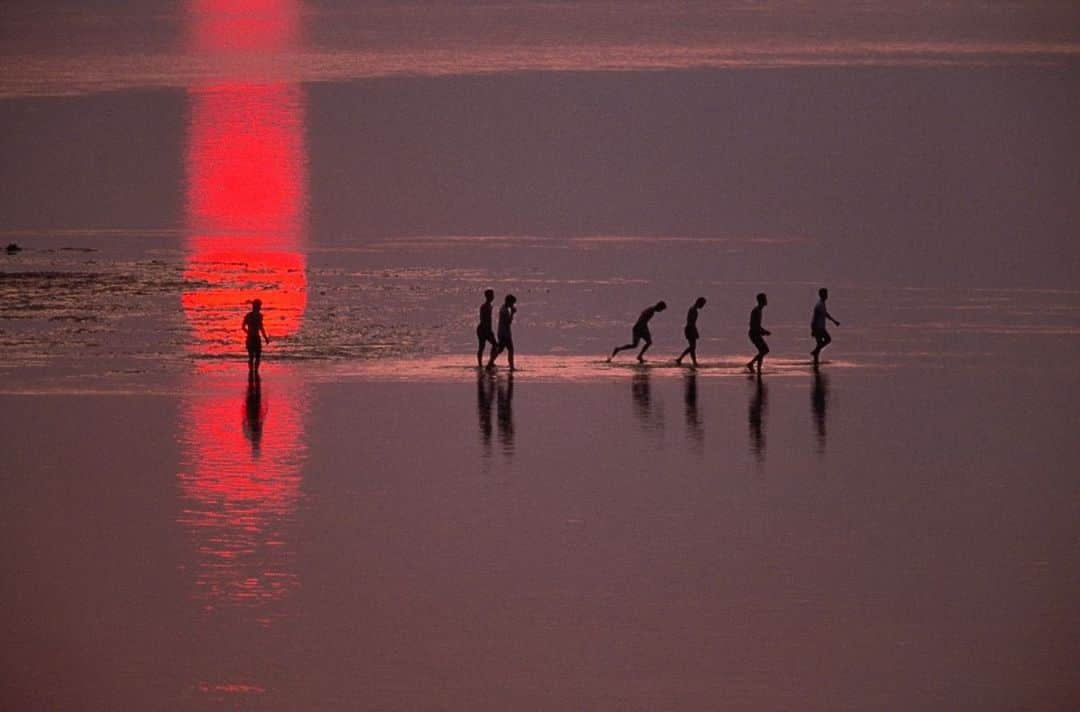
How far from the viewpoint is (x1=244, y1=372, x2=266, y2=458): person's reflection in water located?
2656cm

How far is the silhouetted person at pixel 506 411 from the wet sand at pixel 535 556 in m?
0.11

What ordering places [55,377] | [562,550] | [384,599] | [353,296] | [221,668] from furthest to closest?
1. [353,296]
2. [55,377]
3. [562,550]
4. [384,599]
5. [221,668]

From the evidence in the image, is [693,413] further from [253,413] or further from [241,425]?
[241,425]

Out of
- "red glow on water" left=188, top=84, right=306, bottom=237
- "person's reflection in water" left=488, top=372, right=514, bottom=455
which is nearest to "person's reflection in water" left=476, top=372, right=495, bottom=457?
"person's reflection in water" left=488, top=372, right=514, bottom=455

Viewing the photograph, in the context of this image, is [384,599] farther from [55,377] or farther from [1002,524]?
[55,377]

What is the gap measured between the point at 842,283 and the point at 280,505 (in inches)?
1687

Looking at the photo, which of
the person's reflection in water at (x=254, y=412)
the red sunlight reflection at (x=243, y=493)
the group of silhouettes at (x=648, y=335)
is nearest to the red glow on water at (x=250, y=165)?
the group of silhouettes at (x=648, y=335)

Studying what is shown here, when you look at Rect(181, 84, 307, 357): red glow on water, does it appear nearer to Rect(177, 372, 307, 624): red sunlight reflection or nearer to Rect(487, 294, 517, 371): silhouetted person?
Rect(487, 294, 517, 371): silhouetted person

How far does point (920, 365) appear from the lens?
37.2m

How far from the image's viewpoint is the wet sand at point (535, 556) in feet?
53.2

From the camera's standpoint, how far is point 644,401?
102ft

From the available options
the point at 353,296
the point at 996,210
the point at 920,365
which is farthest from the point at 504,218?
the point at 920,365

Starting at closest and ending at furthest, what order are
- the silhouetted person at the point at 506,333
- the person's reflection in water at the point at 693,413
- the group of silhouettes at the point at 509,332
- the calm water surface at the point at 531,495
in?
1. the calm water surface at the point at 531,495
2. the person's reflection in water at the point at 693,413
3. the group of silhouettes at the point at 509,332
4. the silhouetted person at the point at 506,333

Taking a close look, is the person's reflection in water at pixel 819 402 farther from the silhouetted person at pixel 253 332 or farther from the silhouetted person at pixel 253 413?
the silhouetted person at pixel 253 332
